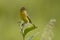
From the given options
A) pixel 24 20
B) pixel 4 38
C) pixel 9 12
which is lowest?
pixel 24 20

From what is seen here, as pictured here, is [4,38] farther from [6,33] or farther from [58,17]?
[58,17]

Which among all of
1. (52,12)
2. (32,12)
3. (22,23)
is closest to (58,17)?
(52,12)

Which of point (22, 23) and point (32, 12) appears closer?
point (22, 23)

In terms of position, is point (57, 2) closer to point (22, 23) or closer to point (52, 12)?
point (52, 12)

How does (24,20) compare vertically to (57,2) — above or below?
below

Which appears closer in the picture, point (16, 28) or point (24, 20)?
point (24, 20)

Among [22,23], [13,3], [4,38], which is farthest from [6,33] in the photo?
[22,23]
